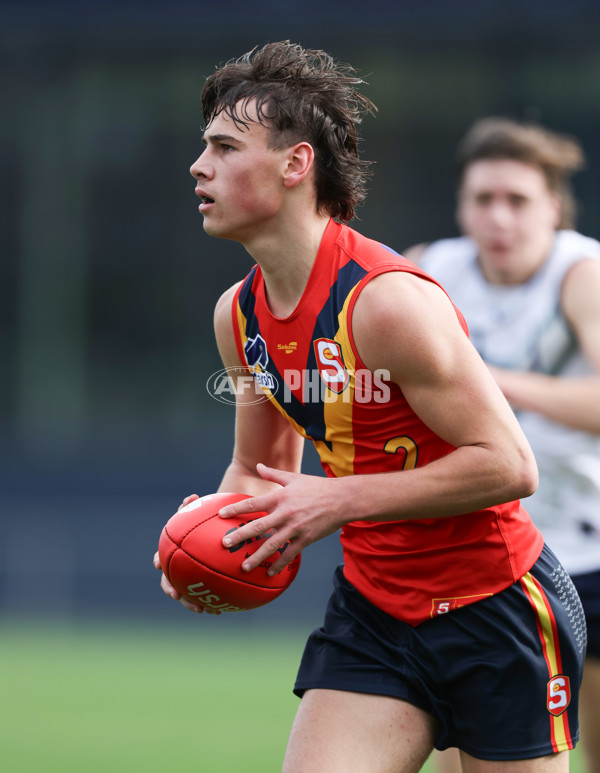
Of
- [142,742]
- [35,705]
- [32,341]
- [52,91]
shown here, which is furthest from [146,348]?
[142,742]

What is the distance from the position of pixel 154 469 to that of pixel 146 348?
209cm

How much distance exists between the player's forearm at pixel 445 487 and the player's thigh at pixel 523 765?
2.32ft

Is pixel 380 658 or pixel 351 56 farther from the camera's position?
pixel 351 56

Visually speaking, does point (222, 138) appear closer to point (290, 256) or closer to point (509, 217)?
point (290, 256)

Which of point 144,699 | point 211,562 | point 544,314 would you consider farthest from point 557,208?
point 144,699

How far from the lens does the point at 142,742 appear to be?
670 cm

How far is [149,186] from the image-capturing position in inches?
578

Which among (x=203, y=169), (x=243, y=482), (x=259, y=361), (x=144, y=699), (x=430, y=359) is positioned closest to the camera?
(x=430, y=359)

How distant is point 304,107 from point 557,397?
5.20 feet

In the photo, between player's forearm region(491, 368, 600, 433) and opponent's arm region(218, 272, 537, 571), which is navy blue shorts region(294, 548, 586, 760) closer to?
opponent's arm region(218, 272, 537, 571)

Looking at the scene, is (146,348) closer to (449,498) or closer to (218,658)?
(218,658)

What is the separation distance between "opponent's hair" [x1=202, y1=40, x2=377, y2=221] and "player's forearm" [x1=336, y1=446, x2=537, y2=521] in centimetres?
84

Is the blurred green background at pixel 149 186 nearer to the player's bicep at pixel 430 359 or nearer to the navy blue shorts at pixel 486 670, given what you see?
the navy blue shorts at pixel 486 670

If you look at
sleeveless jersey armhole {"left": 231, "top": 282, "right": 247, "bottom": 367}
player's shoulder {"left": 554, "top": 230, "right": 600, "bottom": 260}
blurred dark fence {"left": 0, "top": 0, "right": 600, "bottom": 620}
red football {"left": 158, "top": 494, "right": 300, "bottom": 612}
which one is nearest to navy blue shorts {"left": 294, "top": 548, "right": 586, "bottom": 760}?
red football {"left": 158, "top": 494, "right": 300, "bottom": 612}
